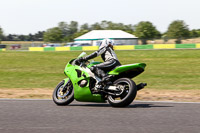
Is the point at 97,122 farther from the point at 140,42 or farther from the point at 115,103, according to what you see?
the point at 140,42

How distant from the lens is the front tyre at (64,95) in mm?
8305

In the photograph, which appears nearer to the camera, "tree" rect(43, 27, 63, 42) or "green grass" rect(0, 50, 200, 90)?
"green grass" rect(0, 50, 200, 90)

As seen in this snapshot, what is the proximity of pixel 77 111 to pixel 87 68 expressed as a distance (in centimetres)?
126

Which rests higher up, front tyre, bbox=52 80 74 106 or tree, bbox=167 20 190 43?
A: tree, bbox=167 20 190 43

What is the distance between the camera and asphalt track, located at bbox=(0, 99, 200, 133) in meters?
5.59

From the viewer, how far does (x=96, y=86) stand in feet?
26.5

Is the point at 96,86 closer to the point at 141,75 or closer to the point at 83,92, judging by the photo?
the point at 83,92

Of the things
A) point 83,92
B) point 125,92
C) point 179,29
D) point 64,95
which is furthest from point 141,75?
point 179,29

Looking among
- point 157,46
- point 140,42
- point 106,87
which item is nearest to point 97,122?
point 106,87

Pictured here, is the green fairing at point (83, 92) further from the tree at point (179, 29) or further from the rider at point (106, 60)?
the tree at point (179, 29)

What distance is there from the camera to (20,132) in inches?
215

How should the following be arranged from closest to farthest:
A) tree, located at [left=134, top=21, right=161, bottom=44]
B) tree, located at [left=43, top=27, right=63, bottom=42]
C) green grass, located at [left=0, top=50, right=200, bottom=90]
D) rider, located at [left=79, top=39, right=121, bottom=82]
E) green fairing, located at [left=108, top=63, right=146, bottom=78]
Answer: green fairing, located at [left=108, top=63, right=146, bottom=78]
rider, located at [left=79, top=39, right=121, bottom=82]
green grass, located at [left=0, top=50, right=200, bottom=90]
tree, located at [left=134, top=21, right=161, bottom=44]
tree, located at [left=43, top=27, right=63, bottom=42]

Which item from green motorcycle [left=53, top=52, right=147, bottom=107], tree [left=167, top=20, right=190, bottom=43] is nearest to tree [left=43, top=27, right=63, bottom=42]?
tree [left=167, top=20, right=190, bottom=43]

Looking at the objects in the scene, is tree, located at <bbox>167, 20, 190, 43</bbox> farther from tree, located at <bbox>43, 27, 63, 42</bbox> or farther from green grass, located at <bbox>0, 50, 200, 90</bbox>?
green grass, located at <bbox>0, 50, 200, 90</bbox>
